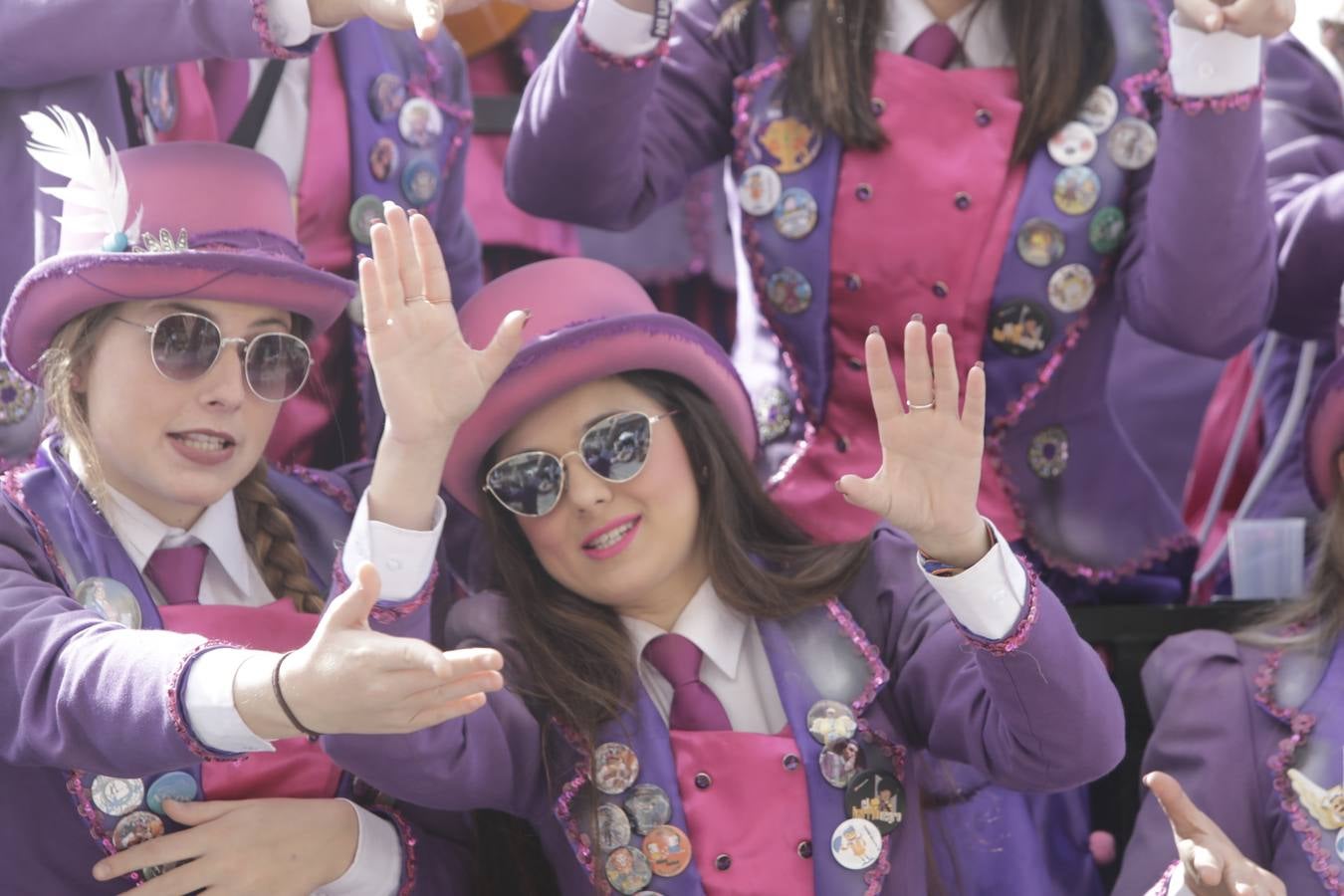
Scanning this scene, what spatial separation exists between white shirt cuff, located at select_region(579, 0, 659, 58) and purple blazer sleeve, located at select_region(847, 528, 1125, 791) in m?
0.81

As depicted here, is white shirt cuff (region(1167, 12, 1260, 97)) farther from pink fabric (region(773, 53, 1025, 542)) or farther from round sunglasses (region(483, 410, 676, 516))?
round sunglasses (region(483, 410, 676, 516))

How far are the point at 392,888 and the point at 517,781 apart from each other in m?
0.24

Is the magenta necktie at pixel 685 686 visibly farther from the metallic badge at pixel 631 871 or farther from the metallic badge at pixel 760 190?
the metallic badge at pixel 760 190

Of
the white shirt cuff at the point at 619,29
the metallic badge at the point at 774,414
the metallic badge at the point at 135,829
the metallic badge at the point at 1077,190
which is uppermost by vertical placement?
the white shirt cuff at the point at 619,29

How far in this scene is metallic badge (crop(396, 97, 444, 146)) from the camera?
3.45 m

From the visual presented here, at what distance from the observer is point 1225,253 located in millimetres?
3045

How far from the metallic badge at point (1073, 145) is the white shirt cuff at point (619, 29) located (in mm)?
663

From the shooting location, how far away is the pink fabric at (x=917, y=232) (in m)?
3.19

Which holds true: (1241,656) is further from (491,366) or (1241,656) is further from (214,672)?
(214,672)

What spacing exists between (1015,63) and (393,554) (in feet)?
4.51

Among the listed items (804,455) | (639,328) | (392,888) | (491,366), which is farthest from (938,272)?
(392,888)

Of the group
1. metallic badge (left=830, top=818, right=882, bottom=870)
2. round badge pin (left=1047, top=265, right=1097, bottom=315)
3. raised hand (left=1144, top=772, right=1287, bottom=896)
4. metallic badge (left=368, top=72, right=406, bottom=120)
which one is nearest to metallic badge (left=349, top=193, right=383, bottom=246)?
metallic badge (left=368, top=72, right=406, bottom=120)

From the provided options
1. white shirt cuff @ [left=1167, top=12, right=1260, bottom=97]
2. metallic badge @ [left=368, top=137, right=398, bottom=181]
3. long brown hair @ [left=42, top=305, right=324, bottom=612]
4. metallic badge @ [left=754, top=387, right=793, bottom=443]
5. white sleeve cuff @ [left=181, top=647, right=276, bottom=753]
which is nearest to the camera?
white sleeve cuff @ [left=181, top=647, right=276, bottom=753]

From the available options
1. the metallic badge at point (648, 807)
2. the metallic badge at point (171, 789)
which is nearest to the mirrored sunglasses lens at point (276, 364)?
the metallic badge at point (171, 789)
